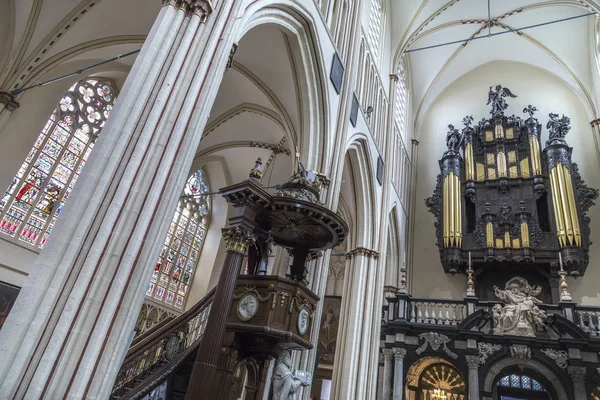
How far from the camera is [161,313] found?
1445 centimetres

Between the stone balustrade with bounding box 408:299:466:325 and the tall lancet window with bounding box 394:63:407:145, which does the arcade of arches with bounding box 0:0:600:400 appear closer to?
the stone balustrade with bounding box 408:299:466:325

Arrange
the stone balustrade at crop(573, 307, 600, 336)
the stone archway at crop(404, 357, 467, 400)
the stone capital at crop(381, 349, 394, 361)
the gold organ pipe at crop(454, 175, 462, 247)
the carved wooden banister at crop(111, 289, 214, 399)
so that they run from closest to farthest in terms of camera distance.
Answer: the carved wooden banister at crop(111, 289, 214, 399) < the stone balustrade at crop(573, 307, 600, 336) < the stone archway at crop(404, 357, 467, 400) < the stone capital at crop(381, 349, 394, 361) < the gold organ pipe at crop(454, 175, 462, 247)

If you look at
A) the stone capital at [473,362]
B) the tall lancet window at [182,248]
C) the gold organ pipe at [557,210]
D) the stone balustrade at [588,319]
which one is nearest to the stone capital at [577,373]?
the stone balustrade at [588,319]

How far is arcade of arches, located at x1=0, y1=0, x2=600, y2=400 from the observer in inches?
161

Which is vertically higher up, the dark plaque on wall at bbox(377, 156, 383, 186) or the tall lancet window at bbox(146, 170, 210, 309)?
the dark plaque on wall at bbox(377, 156, 383, 186)

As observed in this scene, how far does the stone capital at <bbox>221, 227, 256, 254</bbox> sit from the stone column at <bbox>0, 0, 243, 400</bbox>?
1.45 metres

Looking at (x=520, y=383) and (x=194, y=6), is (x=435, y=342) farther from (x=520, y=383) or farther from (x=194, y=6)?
(x=194, y=6)

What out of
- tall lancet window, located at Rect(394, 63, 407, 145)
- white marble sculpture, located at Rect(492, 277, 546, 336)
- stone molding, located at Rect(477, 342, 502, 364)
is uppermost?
tall lancet window, located at Rect(394, 63, 407, 145)

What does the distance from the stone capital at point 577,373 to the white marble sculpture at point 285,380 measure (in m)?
8.03

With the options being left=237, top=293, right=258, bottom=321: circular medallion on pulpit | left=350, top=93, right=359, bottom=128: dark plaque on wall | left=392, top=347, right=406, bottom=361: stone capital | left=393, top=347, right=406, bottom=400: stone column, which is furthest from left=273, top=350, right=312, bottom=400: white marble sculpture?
left=392, top=347, right=406, bottom=361: stone capital

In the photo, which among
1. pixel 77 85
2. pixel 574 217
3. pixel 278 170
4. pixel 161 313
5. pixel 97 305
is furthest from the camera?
pixel 278 170

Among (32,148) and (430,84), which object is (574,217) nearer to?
(430,84)

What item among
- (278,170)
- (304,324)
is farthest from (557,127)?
(304,324)

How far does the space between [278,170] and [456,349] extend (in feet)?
26.9
